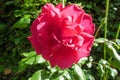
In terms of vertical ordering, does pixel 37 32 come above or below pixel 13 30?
above

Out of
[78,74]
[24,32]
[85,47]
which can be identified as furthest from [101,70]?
[24,32]

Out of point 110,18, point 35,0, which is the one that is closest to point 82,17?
point 35,0

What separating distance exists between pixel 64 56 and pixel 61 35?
7 centimetres

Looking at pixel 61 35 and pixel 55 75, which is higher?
pixel 61 35

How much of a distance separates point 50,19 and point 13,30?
1.88 m

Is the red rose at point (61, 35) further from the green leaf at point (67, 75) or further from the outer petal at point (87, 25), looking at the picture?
the green leaf at point (67, 75)

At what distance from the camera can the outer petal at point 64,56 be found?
126 cm

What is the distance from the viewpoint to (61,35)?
48.9 inches

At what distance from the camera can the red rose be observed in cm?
124

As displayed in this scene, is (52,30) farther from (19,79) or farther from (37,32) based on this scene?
(19,79)

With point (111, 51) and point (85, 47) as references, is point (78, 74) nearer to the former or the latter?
point (111, 51)

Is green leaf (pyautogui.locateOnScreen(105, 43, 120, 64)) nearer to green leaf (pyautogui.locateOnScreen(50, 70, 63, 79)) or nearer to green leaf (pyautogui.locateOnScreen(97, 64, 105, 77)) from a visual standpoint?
green leaf (pyautogui.locateOnScreen(97, 64, 105, 77))

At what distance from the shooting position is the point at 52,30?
1246 millimetres

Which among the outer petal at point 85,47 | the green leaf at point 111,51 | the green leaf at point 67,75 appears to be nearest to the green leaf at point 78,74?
the green leaf at point 67,75
